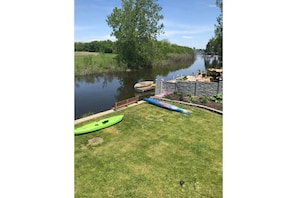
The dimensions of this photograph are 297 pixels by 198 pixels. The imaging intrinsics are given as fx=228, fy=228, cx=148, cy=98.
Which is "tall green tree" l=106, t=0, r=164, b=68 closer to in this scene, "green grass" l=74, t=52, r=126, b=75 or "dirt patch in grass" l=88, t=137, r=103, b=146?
"green grass" l=74, t=52, r=126, b=75

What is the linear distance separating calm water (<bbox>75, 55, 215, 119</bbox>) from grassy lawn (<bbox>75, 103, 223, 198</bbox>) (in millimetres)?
878

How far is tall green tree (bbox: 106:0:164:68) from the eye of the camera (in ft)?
11.6

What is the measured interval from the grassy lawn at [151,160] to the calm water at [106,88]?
88 centimetres

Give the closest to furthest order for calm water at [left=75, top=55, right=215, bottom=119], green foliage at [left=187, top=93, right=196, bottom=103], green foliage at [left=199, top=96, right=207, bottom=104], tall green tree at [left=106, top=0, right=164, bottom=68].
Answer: tall green tree at [left=106, top=0, right=164, bottom=68] → calm water at [left=75, top=55, right=215, bottom=119] → green foliage at [left=199, top=96, right=207, bottom=104] → green foliage at [left=187, top=93, right=196, bottom=103]

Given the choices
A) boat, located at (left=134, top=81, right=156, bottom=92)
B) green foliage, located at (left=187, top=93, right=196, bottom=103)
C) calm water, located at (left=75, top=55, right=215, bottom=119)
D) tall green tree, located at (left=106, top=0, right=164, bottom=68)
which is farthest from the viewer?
boat, located at (left=134, top=81, right=156, bottom=92)

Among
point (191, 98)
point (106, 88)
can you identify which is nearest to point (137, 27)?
point (191, 98)

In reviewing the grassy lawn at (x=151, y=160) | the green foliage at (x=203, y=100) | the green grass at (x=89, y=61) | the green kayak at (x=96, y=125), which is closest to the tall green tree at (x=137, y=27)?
the green grass at (x=89, y=61)

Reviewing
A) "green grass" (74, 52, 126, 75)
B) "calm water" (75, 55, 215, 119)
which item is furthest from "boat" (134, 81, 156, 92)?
"green grass" (74, 52, 126, 75)

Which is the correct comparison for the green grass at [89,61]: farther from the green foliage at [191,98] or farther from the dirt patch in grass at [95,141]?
the green foliage at [191,98]

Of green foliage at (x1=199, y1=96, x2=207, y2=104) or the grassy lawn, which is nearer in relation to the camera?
the grassy lawn

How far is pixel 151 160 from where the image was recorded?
314 centimetres

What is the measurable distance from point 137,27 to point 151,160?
121 inches
